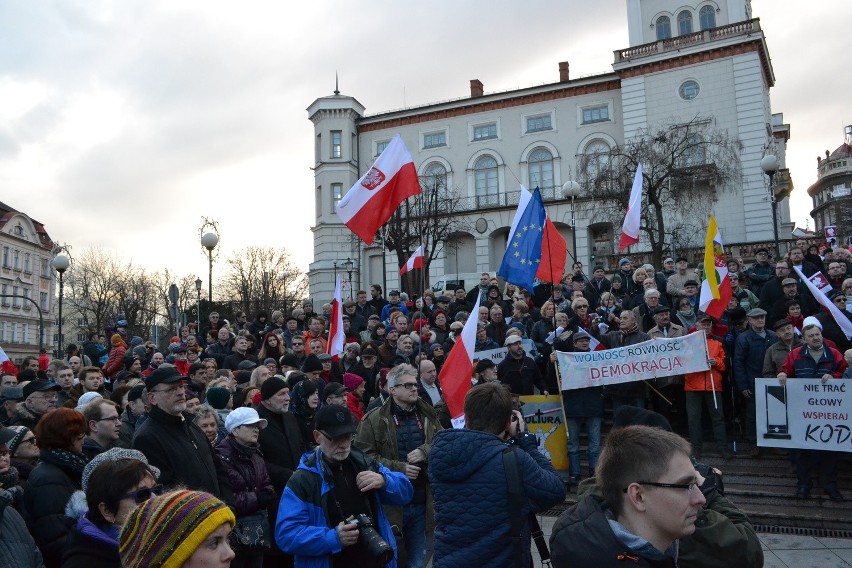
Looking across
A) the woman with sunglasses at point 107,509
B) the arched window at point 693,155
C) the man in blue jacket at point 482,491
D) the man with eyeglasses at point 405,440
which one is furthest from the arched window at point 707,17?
the woman with sunglasses at point 107,509

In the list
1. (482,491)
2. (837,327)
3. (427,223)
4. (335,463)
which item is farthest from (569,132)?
(482,491)

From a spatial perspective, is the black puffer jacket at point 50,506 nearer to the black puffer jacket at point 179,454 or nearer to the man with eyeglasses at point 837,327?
the black puffer jacket at point 179,454

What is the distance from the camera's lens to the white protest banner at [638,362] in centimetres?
989

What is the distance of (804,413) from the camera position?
8812mm

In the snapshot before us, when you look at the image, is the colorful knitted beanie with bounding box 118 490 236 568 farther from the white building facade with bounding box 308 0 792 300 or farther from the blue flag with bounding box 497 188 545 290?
the white building facade with bounding box 308 0 792 300

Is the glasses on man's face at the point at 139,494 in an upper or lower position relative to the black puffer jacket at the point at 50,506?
upper

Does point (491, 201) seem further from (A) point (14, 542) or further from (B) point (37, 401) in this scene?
(A) point (14, 542)

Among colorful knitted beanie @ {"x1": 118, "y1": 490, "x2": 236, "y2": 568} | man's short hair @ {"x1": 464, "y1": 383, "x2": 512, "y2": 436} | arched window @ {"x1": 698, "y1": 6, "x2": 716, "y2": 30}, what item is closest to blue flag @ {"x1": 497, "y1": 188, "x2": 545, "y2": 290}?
man's short hair @ {"x1": 464, "y1": 383, "x2": 512, "y2": 436}

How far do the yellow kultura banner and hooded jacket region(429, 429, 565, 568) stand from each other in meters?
6.42

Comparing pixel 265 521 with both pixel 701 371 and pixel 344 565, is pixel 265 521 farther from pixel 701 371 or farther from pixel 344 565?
Answer: pixel 701 371

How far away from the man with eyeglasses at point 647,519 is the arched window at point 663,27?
4428 cm

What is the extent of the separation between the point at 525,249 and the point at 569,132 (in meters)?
36.3

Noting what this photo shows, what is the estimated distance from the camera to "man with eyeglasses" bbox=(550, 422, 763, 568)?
7.66 ft

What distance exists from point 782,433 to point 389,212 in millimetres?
6165
